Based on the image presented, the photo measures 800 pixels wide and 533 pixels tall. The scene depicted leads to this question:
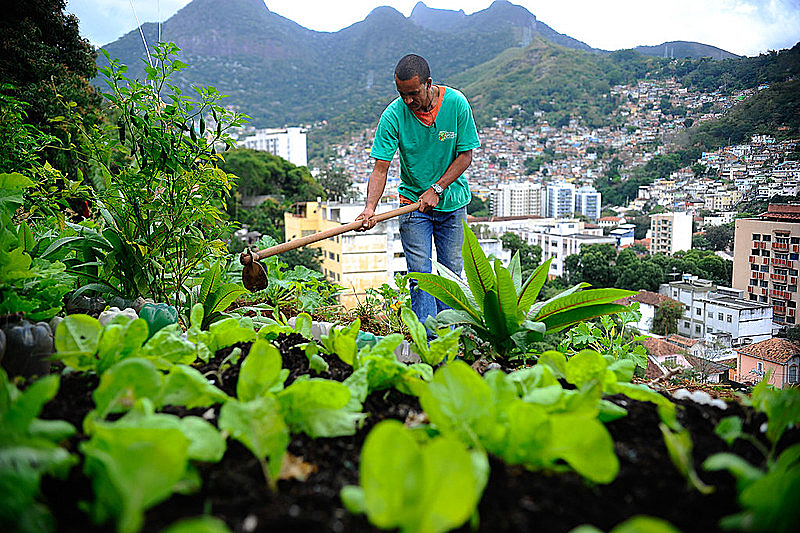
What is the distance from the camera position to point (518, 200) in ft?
43.6

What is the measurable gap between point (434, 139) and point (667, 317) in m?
2.96

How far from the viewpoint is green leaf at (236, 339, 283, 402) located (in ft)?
2.24

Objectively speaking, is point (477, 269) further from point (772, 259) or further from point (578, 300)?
point (772, 259)

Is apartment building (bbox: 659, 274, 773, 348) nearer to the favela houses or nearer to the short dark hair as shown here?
the favela houses

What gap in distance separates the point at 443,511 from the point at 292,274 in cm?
212

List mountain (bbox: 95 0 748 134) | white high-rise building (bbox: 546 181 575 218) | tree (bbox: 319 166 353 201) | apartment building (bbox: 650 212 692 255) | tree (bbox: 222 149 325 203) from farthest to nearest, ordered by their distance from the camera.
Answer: tree (bbox: 319 166 353 201)
tree (bbox: 222 149 325 203)
mountain (bbox: 95 0 748 134)
white high-rise building (bbox: 546 181 575 218)
apartment building (bbox: 650 212 692 255)

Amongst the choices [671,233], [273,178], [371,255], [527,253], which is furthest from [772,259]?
[273,178]

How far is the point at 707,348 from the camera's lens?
9.42 feet

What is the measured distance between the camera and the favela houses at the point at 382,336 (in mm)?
489

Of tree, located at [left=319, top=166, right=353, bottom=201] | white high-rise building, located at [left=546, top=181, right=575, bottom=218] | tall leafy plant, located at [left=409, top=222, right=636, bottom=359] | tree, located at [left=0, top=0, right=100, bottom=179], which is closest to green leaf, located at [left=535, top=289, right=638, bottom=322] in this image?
tall leafy plant, located at [left=409, top=222, right=636, bottom=359]

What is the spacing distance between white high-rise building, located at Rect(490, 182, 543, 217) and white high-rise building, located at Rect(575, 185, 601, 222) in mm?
2123

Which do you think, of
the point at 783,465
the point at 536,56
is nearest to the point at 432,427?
the point at 783,465

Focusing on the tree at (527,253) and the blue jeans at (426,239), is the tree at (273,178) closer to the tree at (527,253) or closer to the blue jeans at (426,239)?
the tree at (527,253)

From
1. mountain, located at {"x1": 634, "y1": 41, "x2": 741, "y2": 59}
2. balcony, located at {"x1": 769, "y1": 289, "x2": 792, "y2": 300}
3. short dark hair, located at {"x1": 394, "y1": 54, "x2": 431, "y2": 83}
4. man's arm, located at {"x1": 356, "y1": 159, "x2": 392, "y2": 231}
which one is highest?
mountain, located at {"x1": 634, "y1": 41, "x2": 741, "y2": 59}
